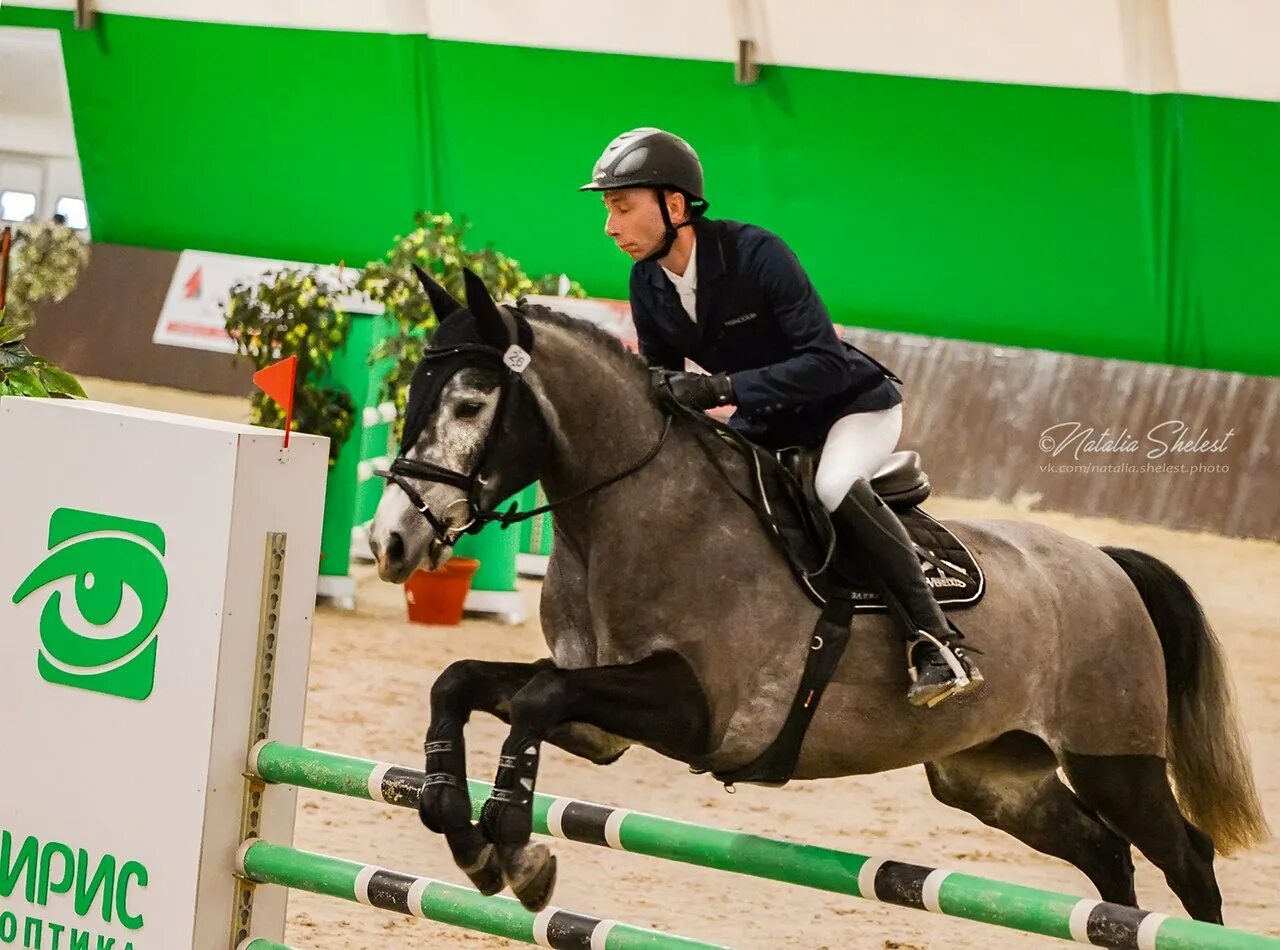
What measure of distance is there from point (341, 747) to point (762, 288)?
304 centimetres

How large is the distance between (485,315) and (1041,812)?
140cm

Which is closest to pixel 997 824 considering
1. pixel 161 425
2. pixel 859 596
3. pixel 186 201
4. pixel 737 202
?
pixel 859 596

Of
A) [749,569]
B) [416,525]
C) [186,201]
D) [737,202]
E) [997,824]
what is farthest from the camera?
[186,201]

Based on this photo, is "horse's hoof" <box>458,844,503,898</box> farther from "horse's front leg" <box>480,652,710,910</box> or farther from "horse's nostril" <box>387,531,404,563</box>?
"horse's nostril" <box>387,531,404,563</box>

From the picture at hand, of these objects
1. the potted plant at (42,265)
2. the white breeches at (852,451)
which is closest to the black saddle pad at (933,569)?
the white breeches at (852,451)

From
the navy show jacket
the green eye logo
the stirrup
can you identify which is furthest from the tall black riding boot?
the green eye logo

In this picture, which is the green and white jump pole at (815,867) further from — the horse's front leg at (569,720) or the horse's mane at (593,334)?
the horse's mane at (593,334)

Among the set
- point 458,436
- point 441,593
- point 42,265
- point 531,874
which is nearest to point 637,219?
point 458,436

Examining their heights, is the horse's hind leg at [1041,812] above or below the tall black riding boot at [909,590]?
below

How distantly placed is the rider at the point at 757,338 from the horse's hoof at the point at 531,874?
23.1 inches

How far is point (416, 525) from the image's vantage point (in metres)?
2.16

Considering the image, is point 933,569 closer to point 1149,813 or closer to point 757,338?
point 757,338

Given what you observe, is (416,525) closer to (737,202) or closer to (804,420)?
(804,420)

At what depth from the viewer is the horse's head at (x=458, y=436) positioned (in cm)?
216
